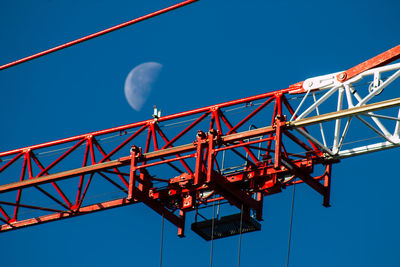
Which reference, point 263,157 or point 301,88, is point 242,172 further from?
point 301,88

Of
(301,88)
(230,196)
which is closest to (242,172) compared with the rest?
(230,196)

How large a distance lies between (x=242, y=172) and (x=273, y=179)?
4.26 ft

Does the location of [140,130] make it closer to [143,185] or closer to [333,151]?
[143,185]

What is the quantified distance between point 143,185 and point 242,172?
174 inches

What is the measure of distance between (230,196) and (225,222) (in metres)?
1.21

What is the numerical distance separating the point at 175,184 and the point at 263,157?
153 inches

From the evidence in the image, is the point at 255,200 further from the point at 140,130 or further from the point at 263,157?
the point at 140,130

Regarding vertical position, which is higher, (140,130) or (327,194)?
(140,130)

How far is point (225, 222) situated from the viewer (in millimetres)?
48969

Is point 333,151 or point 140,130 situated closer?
point 333,151

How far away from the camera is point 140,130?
51031 millimetres

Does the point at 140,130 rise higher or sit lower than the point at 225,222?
higher

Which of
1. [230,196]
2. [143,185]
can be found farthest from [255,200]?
[143,185]

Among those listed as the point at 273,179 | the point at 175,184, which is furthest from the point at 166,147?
the point at 273,179
